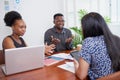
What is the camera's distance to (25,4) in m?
3.72

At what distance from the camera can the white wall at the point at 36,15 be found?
375 cm

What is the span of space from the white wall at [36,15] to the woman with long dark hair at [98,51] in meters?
2.44

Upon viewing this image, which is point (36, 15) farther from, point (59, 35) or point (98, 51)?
point (98, 51)

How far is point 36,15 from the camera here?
3.90 m

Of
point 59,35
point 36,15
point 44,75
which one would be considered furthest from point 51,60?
point 36,15

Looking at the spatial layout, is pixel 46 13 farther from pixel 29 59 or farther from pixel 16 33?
pixel 29 59

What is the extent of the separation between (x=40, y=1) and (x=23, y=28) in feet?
6.16

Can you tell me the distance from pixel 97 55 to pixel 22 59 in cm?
67

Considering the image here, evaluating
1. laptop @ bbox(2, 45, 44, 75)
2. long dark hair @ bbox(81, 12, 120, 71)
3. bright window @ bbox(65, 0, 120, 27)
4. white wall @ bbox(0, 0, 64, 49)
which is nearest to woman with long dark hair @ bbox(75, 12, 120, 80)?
long dark hair @ bbox(81, 12, 120, 71)

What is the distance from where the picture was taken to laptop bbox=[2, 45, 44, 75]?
1.56 meters

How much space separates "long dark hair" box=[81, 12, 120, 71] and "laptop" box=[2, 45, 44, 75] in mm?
501

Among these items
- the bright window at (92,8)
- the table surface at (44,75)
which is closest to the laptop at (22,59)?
the table surface at (44,75)

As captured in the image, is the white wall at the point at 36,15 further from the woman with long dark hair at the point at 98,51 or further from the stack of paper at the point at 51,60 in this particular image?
the woman with long dark hair at the point at 98,51

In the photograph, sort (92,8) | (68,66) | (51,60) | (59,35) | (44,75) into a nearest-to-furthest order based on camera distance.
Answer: (44,75), (68,66), (51,60), (59,35), (92,8)
